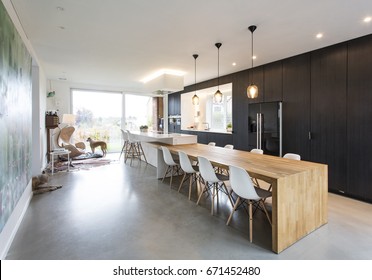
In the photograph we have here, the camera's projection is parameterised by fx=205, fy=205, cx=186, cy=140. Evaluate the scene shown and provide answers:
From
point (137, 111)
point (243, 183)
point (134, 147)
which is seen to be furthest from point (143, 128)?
point (243, 183)

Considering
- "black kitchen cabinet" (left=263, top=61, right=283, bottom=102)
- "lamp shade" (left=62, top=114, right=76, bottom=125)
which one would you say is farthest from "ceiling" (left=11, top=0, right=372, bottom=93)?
"lamp shade" (left=62, top=114, right=76, bottom=125)

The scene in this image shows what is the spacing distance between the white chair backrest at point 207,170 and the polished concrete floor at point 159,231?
531 mm

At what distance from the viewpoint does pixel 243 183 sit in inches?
92.6

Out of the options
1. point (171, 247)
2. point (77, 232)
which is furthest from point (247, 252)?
point (77, 232)

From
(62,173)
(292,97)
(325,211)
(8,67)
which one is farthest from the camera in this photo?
(62,173)

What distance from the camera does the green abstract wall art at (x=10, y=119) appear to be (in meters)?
2.02

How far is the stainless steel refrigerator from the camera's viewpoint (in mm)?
4855

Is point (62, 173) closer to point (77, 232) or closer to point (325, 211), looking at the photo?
point (77, 232)

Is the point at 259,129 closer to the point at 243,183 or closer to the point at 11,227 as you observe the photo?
the point at 243,183

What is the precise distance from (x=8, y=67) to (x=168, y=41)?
2.40m

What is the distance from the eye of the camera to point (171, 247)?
86.7 inches

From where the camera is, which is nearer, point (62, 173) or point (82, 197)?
point (82, 197)

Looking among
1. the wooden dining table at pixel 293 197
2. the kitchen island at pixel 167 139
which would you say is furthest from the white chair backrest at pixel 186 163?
the kitchen island at pixel 167 139

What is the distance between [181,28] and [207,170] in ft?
7.29
